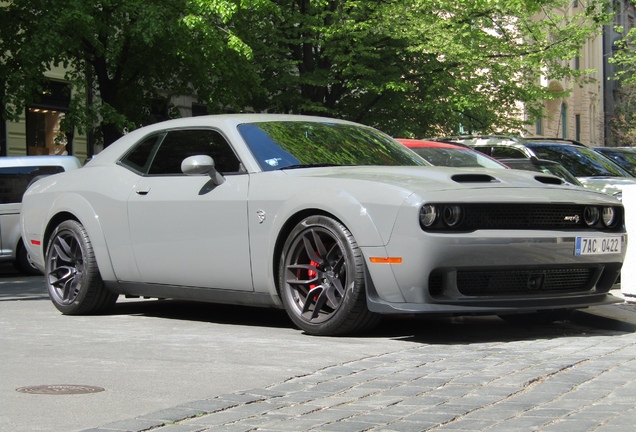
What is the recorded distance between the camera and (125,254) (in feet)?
29.0

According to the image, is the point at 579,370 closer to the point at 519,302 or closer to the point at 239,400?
the point at 519,302

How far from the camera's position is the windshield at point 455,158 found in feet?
46.9

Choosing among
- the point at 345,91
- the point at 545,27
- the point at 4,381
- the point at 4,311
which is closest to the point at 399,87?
the point at 345,91

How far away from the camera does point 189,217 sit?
326 inches

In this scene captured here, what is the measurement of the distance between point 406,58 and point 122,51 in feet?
27.5

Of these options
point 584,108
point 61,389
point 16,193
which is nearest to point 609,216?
point 61,389

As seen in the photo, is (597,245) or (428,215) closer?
(428,215)

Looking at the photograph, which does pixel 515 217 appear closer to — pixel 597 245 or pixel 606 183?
pixel 597 245

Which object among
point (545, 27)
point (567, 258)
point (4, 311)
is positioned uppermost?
point (545, 27)

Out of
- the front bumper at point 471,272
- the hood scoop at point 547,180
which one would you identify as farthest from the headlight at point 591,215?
the hood scoop at point 547,180

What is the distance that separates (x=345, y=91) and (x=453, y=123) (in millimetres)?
2890

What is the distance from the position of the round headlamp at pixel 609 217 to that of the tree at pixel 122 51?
1406 cm

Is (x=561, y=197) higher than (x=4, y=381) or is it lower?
higher

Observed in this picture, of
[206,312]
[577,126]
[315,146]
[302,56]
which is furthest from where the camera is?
[577,126]
